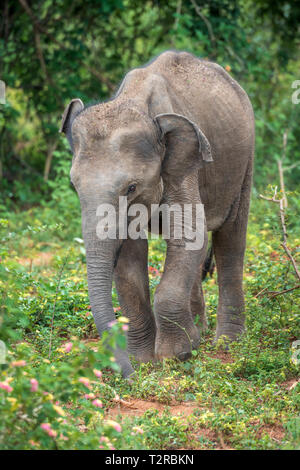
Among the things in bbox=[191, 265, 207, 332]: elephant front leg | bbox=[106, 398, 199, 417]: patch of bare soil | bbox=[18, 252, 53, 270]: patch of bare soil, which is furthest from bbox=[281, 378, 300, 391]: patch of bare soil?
bbox=[18, 252, 53, 270]: patch of bare soil

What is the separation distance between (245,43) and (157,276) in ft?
15.1

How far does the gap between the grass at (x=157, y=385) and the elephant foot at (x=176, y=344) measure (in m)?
0.07

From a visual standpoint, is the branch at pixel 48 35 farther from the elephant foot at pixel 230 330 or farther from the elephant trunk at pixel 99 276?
the elephant trunk at pixel 99 276

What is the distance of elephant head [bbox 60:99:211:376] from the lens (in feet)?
15.0

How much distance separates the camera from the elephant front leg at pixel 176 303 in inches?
200

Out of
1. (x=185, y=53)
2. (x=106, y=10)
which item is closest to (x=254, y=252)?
(x=185, y=53)

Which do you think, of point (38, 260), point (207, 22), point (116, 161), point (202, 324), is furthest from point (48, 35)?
point (116, 161)

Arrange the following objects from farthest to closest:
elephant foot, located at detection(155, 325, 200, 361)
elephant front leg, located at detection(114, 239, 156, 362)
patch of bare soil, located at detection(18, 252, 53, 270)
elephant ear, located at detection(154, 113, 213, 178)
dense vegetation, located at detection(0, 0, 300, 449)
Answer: patch of bare soil, located at detection(18, 252, 53, 270)
elephant front leg, located at detection(114, 239, 156, 362)
elephant foot, located at detection(155, 325, 200, 361)
elephant ear, located at detection(154, 113, 213, 178)
dense vegetation, located at detection(0, 0, 300, 449)

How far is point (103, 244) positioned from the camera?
4566mm

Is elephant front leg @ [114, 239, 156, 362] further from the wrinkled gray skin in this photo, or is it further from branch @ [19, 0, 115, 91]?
branch @ [19, 0, 115, 91]

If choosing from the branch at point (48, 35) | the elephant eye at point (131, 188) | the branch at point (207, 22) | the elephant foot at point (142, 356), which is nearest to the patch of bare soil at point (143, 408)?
the elephant foot at point (142, 356)

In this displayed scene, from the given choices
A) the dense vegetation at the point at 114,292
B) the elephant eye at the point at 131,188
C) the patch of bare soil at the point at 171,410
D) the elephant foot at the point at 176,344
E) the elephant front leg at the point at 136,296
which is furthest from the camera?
the elephant front leg at the point at 136,296
